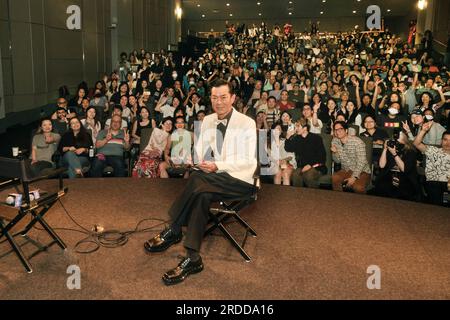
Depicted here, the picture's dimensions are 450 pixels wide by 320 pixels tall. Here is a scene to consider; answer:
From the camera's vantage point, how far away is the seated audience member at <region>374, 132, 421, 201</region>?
4.98 m

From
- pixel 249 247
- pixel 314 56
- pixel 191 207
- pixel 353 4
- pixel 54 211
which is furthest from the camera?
pixel 353 4

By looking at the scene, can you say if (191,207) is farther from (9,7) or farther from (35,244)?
(9,7)

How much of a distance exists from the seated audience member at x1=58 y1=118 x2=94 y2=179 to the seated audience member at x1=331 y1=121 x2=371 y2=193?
127 inches

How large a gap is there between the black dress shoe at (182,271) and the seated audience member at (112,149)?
10.2 feet

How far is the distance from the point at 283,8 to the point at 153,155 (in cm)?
2158

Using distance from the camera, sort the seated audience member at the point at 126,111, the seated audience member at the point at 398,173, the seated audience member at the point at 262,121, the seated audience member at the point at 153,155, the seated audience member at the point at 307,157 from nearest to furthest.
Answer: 1. the seated audience member at the point at 398,173
2. the seated audience member at the point at 307,157
3. the seated audience member at the point at 153,155
4. the seated audience member at the point at 126,111
5. the seated audience member at the point at 262,121

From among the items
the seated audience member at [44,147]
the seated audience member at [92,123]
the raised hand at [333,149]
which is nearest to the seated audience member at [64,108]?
the seated audience member at [92,123]

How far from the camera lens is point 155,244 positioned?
337 centimetres

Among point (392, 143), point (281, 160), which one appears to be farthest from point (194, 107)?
point (392, 143)

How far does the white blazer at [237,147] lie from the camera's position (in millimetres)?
3283

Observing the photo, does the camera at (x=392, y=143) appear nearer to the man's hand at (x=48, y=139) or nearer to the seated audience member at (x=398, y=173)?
the seated audience member at (x=398, y=173)

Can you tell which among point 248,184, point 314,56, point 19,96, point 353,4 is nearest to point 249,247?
point 248,184

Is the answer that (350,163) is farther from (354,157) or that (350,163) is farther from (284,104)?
(284,104)

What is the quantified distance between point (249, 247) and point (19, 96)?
7.26 m
